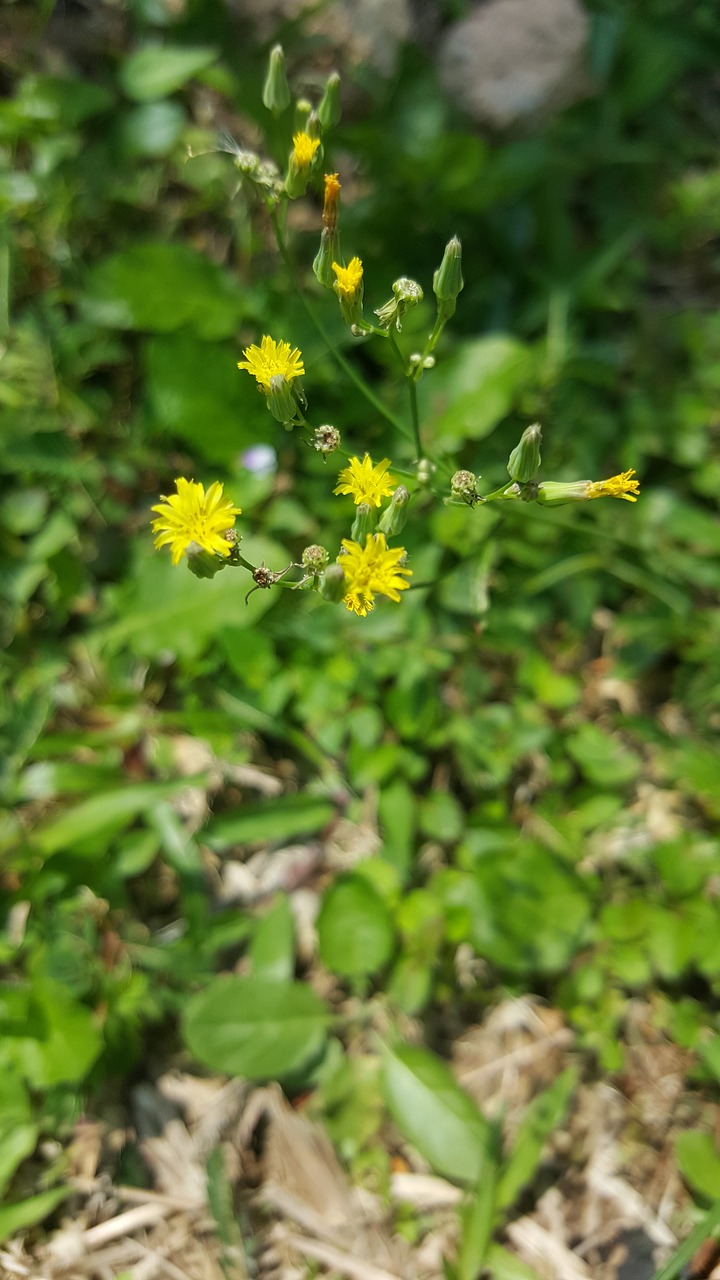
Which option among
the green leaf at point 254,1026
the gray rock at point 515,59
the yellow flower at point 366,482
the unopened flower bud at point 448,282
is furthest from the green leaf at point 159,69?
the green leaf at point 254,1026

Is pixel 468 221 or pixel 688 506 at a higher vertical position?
pixel 468 221

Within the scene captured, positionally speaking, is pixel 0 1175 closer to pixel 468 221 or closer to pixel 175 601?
pixel 175 601

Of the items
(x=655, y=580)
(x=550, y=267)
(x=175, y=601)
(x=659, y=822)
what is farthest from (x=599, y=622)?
(x=175, y=601)

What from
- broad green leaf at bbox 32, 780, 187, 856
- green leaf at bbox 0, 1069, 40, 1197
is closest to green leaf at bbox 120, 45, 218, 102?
broad green leaf at bbox 32, 780, 187, 856

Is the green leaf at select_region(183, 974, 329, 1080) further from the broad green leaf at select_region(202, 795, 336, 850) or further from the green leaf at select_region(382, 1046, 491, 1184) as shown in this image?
the broad green leaf at select_region(202, 795, 336, 850)

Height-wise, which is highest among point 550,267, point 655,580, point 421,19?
point 421,19

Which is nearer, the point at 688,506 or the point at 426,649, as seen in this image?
the point at 426,649

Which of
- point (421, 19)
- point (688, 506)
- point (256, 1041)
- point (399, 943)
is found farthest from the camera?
point (421, 19)
